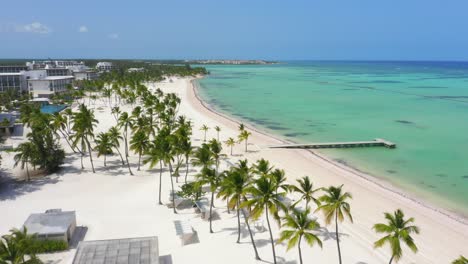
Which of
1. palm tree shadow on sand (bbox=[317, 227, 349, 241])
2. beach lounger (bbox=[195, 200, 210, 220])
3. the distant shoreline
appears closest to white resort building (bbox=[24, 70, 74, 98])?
the distant shoreline

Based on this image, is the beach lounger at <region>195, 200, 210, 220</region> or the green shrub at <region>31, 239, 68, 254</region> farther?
the beach lounger at <region>195, 200, 210, 220</region>

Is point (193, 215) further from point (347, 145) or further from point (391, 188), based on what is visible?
point (347, 145)

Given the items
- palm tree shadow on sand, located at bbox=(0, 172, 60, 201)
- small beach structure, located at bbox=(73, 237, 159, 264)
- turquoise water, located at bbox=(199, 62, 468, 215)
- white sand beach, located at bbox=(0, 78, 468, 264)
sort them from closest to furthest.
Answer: small beach structure, located at bbox=(73, 237, 159, 264) → white sand beach, located at bbox=(0, 78, 468, 264) → palm tree shadow on sand, located at bbox=(0, 172, 60, 201) → turquoise water, located at bbox=(199, 62, 468, 215)

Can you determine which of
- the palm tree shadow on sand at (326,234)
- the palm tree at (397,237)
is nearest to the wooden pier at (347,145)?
the palm tree shadow on sand at (326,234)

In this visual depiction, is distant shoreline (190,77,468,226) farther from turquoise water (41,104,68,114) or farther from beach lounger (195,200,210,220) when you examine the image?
turquoise water (41,104,68,114)

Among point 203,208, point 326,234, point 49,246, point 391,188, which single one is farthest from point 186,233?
point 391,188

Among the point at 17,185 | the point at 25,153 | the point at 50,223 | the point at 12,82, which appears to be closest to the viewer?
the point at 50,223
